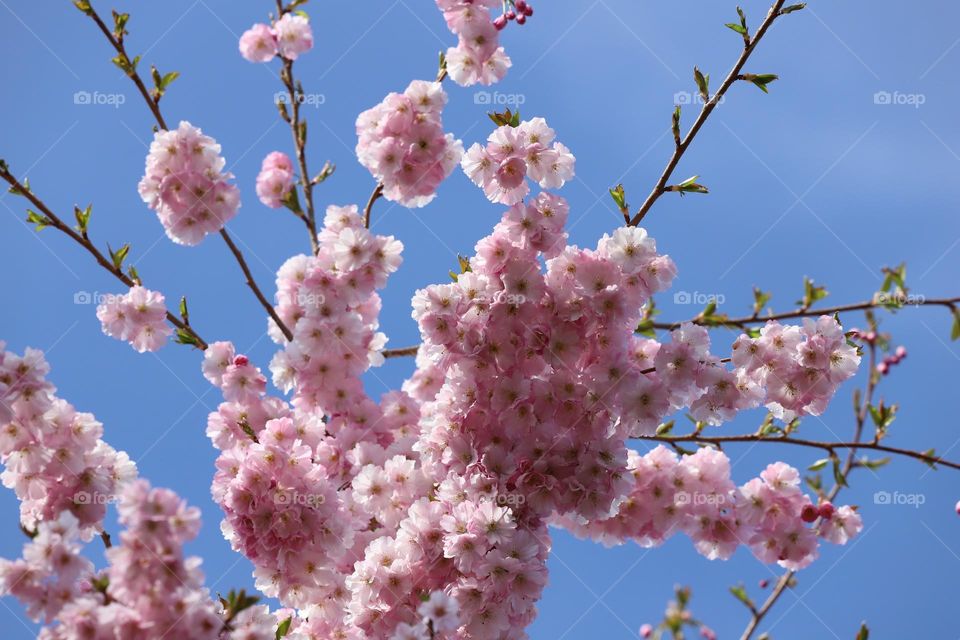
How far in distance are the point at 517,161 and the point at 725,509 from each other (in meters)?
2.42

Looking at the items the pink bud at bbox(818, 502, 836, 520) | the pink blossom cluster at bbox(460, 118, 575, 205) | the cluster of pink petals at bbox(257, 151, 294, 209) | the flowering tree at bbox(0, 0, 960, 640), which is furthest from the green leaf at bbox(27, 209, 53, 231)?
the pink bud at bbox(818, 502, 836, 520)

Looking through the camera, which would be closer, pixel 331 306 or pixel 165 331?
pixel 331 306

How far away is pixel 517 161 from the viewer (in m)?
4.50

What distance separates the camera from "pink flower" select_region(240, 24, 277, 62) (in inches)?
187

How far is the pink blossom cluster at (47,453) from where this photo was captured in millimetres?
3908

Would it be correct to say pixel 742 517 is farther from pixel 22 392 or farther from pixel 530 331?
pixel 22 392

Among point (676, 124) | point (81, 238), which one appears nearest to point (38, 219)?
point (81, 238)

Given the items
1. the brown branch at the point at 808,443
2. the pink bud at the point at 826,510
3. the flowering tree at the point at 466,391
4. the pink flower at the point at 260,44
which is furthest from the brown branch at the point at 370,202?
the pink bud at the point at 826,510

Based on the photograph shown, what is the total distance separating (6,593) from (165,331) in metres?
2.27

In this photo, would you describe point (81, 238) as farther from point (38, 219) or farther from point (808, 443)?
point (808, 443)

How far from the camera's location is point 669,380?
4352 mm

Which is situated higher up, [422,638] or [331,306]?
[331,306]

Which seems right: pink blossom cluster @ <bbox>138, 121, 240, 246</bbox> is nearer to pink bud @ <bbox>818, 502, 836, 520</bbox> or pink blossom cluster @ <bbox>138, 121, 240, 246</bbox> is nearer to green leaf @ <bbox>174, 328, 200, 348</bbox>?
green leaf @ <bbox>174, 328, 200, 348</bbox>

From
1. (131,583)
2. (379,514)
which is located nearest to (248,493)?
(379,514)
